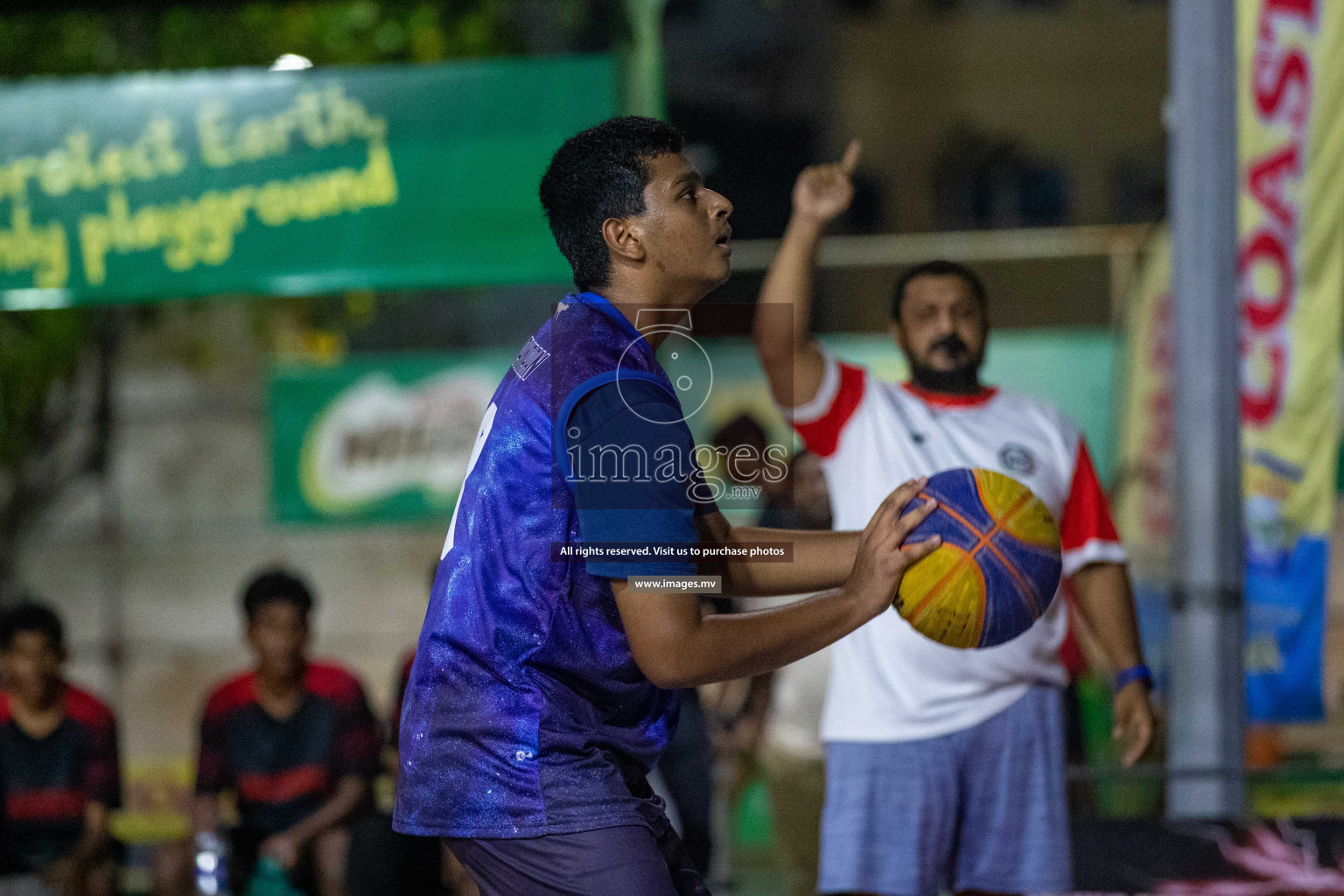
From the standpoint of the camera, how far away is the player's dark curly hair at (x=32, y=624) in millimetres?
5754

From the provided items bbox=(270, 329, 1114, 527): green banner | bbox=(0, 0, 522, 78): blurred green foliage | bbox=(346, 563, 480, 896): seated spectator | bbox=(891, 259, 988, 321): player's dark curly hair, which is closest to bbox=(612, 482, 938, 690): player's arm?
bbox=(891, 259, 988, 321): player's dark curly hair

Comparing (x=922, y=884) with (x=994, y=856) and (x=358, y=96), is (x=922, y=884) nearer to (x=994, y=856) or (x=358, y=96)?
(x=994, y=856)

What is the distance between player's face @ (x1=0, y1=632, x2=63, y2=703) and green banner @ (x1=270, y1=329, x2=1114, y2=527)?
2835 millimetres

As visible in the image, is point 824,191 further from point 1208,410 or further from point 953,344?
point 1208,410

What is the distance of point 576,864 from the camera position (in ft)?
7.02

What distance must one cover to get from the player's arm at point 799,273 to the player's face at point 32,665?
12.0 feet

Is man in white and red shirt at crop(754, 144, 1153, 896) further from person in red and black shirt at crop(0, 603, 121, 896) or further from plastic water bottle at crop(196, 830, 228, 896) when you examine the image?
person in red and black shirt at crop(0, 603, 121, 896)

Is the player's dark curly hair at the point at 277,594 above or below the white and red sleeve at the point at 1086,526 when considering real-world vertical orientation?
below

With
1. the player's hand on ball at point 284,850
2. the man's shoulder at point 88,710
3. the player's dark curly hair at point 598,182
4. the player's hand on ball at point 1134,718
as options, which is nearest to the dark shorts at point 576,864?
the player's dark curly hair at point 598,182

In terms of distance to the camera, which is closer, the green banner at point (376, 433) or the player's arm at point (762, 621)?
the player's arm at point (762, 621)

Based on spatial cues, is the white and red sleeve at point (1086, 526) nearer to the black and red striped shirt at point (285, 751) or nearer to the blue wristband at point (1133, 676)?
the blue wristband at point (1133, 676)

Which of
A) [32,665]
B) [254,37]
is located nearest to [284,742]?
[32,665]

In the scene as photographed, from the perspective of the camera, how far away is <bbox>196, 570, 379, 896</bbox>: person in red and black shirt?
552cm

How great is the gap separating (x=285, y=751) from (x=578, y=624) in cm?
386
